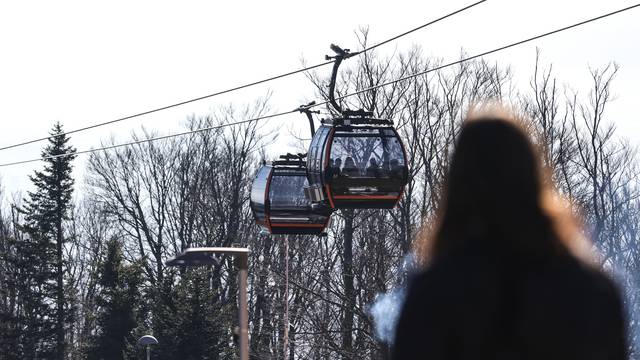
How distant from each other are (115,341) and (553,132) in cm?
2223

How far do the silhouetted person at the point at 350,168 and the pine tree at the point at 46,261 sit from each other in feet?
130

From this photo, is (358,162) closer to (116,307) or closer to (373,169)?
(373,169)

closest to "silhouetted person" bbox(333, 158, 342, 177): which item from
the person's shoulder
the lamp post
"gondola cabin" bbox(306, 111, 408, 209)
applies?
"gondola cabin" bbox(306, 111, 408, 209)

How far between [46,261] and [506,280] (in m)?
52.9

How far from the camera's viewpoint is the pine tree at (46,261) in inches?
2064

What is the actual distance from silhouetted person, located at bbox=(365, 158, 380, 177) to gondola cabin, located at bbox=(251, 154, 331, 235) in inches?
115

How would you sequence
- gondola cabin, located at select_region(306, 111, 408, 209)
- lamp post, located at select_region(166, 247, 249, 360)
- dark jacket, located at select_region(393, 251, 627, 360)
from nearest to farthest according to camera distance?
dark jacket, located at select_region(393, 251, 627, 360) < lamp post, located at select_region(166, 247, 249, 360) < gondola cabin, located at select_region(306, 111, 408, 209)

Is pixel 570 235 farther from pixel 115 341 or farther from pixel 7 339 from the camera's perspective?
pixel 7 339

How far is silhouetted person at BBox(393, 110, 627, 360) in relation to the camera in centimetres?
184

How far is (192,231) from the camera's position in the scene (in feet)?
164

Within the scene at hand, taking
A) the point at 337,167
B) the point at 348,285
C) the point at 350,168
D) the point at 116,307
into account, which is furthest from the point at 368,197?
the point at 116,307

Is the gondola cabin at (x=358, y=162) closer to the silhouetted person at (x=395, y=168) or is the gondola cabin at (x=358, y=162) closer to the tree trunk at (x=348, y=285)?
the silhouetted person at (x=395, y=168)

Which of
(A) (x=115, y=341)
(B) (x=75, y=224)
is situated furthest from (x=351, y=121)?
(B) (x=75, y=224)

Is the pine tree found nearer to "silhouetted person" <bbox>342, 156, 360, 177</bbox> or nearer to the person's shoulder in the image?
"silhouetted person" <bbox>342, 156, 360, 177</bbox>
